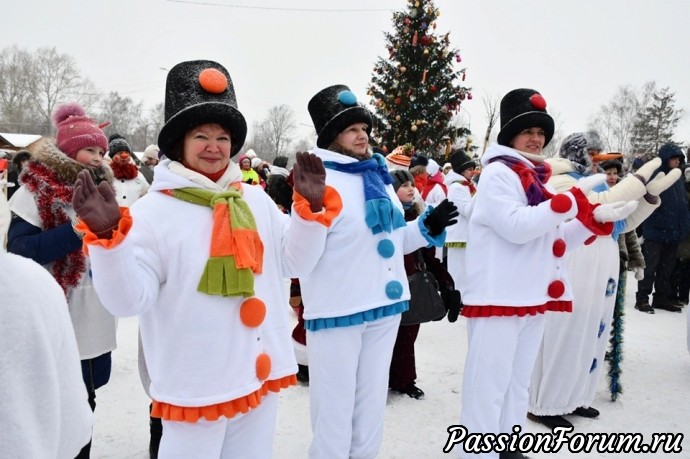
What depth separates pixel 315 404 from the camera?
2.88m

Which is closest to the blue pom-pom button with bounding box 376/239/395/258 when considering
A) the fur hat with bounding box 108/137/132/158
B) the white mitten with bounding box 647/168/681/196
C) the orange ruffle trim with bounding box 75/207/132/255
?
the orange ruffle trim with bounding box 75/207/132/255

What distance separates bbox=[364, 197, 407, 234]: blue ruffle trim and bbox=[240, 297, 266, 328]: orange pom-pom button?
103 centimetres

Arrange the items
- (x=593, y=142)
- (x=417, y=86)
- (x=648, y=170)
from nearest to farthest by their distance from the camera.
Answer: (x=648, y=170) → (x=593, y=142) → (x=417, y=86)

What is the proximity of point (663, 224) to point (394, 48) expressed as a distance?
761cm

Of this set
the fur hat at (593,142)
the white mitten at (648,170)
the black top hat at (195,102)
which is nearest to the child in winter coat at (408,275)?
the white mitten at (648,170)

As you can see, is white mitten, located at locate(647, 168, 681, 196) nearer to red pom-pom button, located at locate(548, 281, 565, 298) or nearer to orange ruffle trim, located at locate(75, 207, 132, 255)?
red pom-pom button, located at locate(548, 281, 565, 298)

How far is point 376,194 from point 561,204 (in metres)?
1.02

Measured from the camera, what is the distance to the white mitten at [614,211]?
2.91 metres

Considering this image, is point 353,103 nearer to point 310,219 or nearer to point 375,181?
point 375,181

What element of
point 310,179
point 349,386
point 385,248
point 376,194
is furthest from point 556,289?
point 310,179

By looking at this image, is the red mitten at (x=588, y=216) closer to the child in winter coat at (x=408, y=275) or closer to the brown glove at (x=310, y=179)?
the child in winter coat at (x=408, y=275)

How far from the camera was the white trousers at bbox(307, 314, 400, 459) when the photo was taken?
2764mm

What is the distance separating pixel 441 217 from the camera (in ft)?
9.41

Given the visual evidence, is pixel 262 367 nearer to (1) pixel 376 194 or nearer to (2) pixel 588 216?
(1) pixel 376 194
